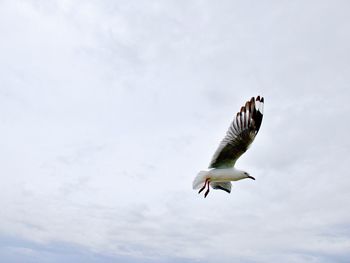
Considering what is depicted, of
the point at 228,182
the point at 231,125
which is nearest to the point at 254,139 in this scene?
the point at 231,125

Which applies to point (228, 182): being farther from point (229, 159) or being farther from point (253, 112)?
point (253, 112)

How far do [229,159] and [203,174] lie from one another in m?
1.66

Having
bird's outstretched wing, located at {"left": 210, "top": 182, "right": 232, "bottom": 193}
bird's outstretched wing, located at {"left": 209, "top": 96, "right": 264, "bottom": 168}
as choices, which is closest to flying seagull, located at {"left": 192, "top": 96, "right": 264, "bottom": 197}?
bird's outstretched wing, located at {"left": 209, "top": 96, "right": 264, "bottom": 168}

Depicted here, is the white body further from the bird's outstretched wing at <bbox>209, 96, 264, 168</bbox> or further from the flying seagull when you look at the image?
the bird's outstretched wing at <bbox>209, 96, 264, 168</bbox>

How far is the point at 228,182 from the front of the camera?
109 ft

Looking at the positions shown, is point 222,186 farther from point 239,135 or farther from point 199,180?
point 239,135

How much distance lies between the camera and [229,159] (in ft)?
103

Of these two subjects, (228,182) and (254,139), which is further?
(228,182)

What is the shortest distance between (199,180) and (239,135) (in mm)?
3013

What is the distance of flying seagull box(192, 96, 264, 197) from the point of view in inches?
1196

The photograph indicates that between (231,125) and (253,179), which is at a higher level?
(231,125)

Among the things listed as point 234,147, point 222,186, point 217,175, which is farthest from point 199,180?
point 222,186

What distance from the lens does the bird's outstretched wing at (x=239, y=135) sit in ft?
98.9

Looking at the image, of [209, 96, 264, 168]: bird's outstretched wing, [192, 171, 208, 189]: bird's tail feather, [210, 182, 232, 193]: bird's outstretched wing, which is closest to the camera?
[209, 96, 264, 168]: bird's outstretched wing
